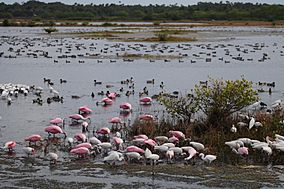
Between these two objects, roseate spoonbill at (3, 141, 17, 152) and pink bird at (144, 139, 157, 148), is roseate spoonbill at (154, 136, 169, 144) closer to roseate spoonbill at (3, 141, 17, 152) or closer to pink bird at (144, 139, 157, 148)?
pink bird at (144, 139, 157, 148)

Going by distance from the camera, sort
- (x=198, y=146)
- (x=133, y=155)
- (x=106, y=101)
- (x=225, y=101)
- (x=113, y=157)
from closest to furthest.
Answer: (x=113, y=157), (x=133, y=155), (x=198, y=146), (x=225, y=101), (x=106, y=101)

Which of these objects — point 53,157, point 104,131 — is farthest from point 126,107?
point 53,157

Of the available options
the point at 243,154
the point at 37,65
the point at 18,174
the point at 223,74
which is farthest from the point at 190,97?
the point at 37,65

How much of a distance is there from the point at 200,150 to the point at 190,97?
3715 millimetres

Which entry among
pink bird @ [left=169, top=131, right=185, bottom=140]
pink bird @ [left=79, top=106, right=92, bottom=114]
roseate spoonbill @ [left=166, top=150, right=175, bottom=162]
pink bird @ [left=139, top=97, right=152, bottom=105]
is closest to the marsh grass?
pink bird @ [left=169, top=131, right=185, bottom=140]

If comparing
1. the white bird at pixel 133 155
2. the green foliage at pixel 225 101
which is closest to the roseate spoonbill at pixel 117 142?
the white bird at pixel 133 155

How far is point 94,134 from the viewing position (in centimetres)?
A: 1562

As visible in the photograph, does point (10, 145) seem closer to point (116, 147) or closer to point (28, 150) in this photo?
point (28, 150)

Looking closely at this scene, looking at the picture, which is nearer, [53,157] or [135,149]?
[53,157]

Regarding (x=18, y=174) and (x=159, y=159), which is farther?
(x=159, y=159)

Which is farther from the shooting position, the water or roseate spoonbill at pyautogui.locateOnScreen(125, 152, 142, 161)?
roseate spoonbill at pyautogui.locateOnScreen(125, 152, 142, 161)

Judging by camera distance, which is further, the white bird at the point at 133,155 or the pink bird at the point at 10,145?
the pink bird at the point at 10,145

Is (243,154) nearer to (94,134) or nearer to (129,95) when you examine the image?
(94,134)

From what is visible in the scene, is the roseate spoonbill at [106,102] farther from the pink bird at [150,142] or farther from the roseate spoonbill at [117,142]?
the pink bird at [150,142]
